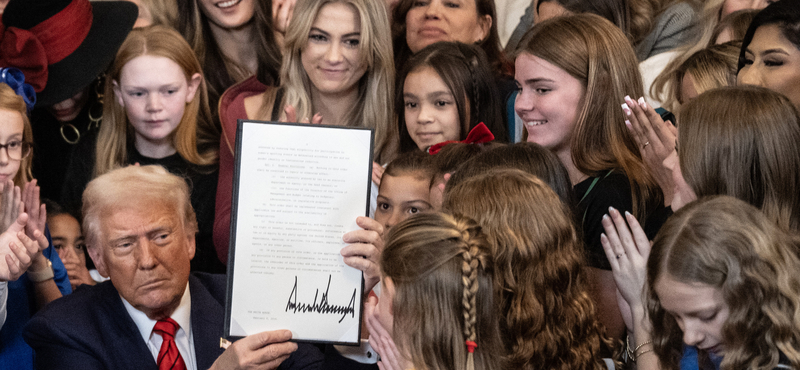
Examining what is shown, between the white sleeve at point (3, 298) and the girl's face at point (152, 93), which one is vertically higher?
the girl's face at point (152, 93)

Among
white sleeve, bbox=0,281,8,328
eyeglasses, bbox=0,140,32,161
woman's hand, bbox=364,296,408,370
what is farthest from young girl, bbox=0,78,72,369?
woman's hand, bbox=364,296,408,370

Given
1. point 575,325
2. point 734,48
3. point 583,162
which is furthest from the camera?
point 734,48

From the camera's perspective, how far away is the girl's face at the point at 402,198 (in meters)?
2.72

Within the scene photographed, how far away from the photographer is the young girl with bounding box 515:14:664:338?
246 cm

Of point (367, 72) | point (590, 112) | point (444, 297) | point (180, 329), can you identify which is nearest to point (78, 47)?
point (367, 72)

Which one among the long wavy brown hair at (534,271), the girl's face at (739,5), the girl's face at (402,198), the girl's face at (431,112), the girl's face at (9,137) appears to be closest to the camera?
the long wavy brown hair at (534,271)

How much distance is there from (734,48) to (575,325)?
167 centimetres

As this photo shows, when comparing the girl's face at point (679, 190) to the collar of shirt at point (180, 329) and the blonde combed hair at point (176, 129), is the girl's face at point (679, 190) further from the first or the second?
the blonde combed hair at point (176, 129)

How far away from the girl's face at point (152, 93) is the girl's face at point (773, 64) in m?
2.43

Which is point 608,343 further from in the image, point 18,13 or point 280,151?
point 18,13

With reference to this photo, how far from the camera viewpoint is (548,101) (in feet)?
8.78

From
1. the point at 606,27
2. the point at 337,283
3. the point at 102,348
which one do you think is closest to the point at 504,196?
the point at 337,283

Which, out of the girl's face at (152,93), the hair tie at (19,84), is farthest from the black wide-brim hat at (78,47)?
the hair tie at (19,84)

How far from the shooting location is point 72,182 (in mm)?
3773
